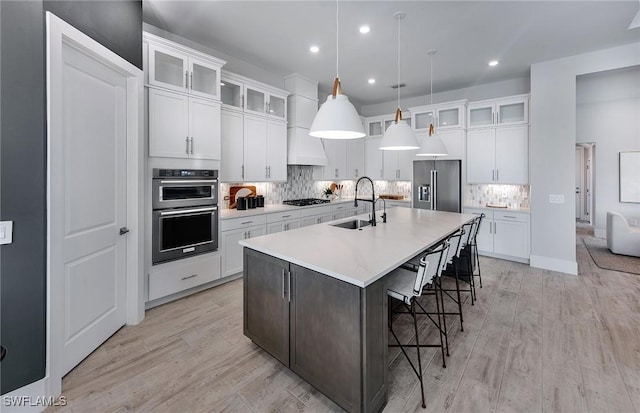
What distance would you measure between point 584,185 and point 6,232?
11.2m

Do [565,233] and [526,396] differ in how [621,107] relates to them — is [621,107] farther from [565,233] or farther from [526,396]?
[526,396]

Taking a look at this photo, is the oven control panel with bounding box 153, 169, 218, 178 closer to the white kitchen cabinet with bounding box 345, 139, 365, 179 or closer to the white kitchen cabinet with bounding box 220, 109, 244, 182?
the white kitchen cabinet with bounding box 220, 109, 244, 182

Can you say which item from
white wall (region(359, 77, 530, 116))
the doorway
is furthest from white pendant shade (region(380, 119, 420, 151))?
the doorway

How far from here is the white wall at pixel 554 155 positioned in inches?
164

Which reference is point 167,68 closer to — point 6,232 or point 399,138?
point 6,232

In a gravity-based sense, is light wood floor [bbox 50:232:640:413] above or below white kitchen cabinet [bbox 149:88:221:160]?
below

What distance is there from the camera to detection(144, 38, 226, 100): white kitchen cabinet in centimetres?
298

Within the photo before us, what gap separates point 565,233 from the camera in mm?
4305

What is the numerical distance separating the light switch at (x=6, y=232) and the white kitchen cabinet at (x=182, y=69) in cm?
193

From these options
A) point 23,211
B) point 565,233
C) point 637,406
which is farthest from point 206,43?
point 565,233

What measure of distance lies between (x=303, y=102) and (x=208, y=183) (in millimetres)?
2496

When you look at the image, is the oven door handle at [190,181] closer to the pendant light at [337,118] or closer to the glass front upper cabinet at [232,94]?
the glass front upper cabinet at [232,94]

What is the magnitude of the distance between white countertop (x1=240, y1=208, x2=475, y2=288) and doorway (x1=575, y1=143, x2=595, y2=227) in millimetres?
7266

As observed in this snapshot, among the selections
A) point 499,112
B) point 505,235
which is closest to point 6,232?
point 505,235
